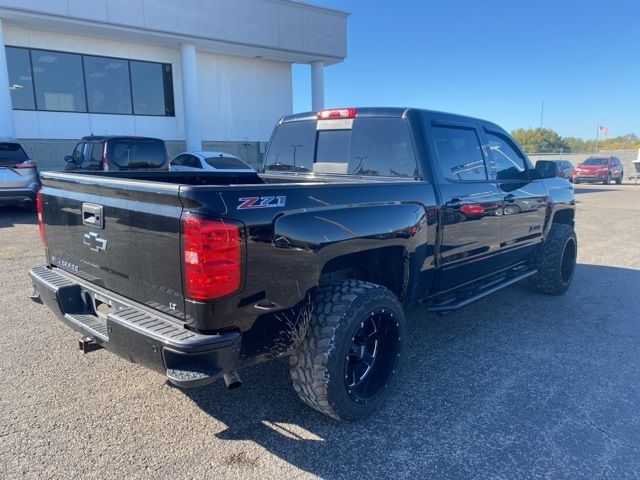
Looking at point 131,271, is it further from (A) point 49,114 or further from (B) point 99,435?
(A) point 49,114

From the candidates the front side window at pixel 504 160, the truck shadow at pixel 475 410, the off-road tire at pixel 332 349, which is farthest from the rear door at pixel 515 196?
the off-road tire at pixel 332 349

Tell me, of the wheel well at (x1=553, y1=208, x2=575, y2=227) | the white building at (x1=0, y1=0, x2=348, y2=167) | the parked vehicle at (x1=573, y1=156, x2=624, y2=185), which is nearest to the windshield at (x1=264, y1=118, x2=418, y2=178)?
the wheel well at (x1=553, y1=208, x2=575, y2=227)

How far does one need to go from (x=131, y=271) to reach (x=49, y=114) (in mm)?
16300

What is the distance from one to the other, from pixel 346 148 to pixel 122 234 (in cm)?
210

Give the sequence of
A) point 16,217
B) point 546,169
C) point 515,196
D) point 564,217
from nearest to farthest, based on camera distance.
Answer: point 515,196 < point 546,169 < point 564,217 < point 16,217

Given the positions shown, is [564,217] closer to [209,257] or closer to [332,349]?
[332,349]

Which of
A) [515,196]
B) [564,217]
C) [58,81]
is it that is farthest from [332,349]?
[58,81]

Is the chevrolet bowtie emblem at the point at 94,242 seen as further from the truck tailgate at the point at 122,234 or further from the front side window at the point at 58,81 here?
the front side window at the point at 58,81

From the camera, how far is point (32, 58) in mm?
15742

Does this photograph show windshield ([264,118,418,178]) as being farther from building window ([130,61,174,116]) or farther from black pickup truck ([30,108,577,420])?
building window ([130,61,174,116])

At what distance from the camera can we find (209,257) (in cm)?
224

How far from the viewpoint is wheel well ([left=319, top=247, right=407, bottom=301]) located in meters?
3.23

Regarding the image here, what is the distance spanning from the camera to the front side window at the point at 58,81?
15906mm

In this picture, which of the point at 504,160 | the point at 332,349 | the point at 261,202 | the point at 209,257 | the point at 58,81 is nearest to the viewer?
the point at 209,257
